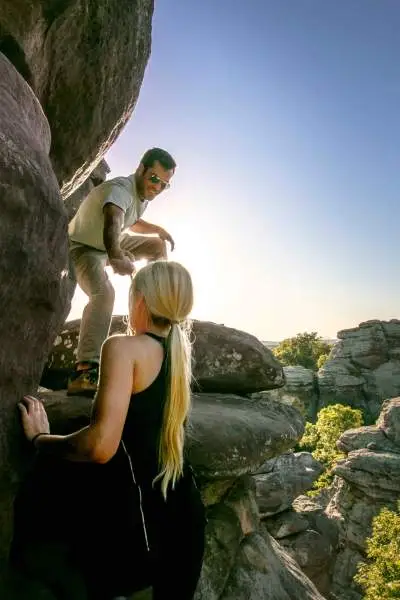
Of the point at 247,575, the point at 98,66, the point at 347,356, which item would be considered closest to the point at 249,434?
the point at 247,575

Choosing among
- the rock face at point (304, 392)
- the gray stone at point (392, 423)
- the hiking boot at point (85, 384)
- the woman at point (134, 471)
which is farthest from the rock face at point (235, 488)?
the rock face at point (304, 392)

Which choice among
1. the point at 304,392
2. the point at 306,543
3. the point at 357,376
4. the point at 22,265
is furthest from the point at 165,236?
the point at 357,376

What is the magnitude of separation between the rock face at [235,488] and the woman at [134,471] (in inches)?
71.8

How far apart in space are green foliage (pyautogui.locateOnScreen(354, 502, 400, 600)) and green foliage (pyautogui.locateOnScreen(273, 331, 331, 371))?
54099 mm

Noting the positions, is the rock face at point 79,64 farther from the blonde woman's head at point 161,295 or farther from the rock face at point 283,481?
the rock face at point 283,481

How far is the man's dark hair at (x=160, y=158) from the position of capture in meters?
5.42

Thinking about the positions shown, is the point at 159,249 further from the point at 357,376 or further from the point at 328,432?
the point at 357,376

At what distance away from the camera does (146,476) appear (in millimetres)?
2881

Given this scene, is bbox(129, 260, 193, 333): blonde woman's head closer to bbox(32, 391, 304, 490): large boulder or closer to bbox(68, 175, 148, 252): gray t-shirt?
bbox(32, 391, 304, 490): large boulder

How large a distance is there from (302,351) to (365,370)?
65.5 ft

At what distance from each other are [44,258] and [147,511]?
75.5 inches

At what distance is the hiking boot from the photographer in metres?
5.03

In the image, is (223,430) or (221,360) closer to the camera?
(223,430)

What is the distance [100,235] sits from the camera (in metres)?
5.51
